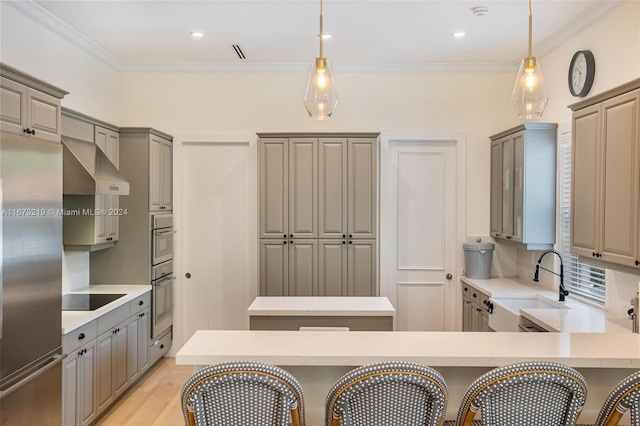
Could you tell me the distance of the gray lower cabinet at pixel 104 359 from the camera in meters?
2.73

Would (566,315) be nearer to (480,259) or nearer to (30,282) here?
(480,259)

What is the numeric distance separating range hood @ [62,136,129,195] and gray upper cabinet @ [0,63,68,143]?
0.60 m

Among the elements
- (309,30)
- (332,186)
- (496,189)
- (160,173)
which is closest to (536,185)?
(496,189)

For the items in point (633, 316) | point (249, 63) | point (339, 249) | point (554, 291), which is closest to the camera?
point (633, 316)

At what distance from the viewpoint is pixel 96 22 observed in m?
3.44

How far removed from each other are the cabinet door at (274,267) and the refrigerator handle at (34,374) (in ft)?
6.25

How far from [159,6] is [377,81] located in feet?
7.47

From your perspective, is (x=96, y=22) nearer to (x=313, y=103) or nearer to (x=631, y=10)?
(x=313, y=103)

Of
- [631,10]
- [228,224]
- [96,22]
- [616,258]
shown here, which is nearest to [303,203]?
[228,224]

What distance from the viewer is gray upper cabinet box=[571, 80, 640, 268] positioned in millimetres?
2266

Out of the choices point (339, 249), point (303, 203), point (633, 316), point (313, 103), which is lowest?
point (633, 316)

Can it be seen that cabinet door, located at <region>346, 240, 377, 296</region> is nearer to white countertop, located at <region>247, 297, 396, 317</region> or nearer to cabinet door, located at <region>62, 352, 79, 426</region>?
white countertop, located at <region>247, 297, 396, 317</region>

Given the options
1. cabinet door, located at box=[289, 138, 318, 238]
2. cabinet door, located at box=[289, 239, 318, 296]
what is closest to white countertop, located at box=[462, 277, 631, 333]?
cabinet door, located at box=[289, 239, 318, 296]

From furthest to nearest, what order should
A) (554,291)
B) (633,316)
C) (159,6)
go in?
1. (554,291)
2. (159,6)
3. (633,316)
